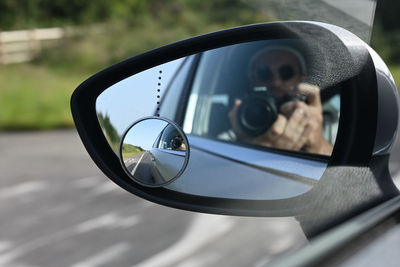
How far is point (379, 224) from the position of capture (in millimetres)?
1249

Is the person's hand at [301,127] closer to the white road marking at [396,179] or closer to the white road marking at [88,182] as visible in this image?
the white road marking at [396,179]

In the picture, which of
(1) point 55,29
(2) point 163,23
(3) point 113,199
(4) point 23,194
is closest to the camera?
(3) point 113,199

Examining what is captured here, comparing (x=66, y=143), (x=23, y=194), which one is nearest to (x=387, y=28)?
(x=23, y=194)

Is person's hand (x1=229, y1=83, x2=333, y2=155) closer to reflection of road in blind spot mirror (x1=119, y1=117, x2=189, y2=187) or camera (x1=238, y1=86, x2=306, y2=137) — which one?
camera (x1=238, y1=86, x2=306, y2=137)

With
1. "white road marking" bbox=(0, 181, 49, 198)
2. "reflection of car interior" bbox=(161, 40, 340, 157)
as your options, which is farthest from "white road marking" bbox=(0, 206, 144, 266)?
"reflection of car interior" bbox=(161, 40, 340, 157)

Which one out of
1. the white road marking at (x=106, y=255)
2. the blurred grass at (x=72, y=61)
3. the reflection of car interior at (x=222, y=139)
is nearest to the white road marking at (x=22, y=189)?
the white road marking at (x=106, y=255)

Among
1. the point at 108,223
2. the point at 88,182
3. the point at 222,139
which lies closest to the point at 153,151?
the point at 222,139

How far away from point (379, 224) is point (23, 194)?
512 cm

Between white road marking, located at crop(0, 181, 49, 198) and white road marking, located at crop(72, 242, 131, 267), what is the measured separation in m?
2.17

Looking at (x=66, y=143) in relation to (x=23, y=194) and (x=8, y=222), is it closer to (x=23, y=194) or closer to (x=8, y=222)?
(x=23, y=194)

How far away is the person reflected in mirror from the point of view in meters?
1.39

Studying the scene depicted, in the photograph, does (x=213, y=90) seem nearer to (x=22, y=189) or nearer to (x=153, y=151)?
(x=153, y=151)

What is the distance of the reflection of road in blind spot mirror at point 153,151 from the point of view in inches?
39.2

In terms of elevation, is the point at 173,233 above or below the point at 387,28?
below
